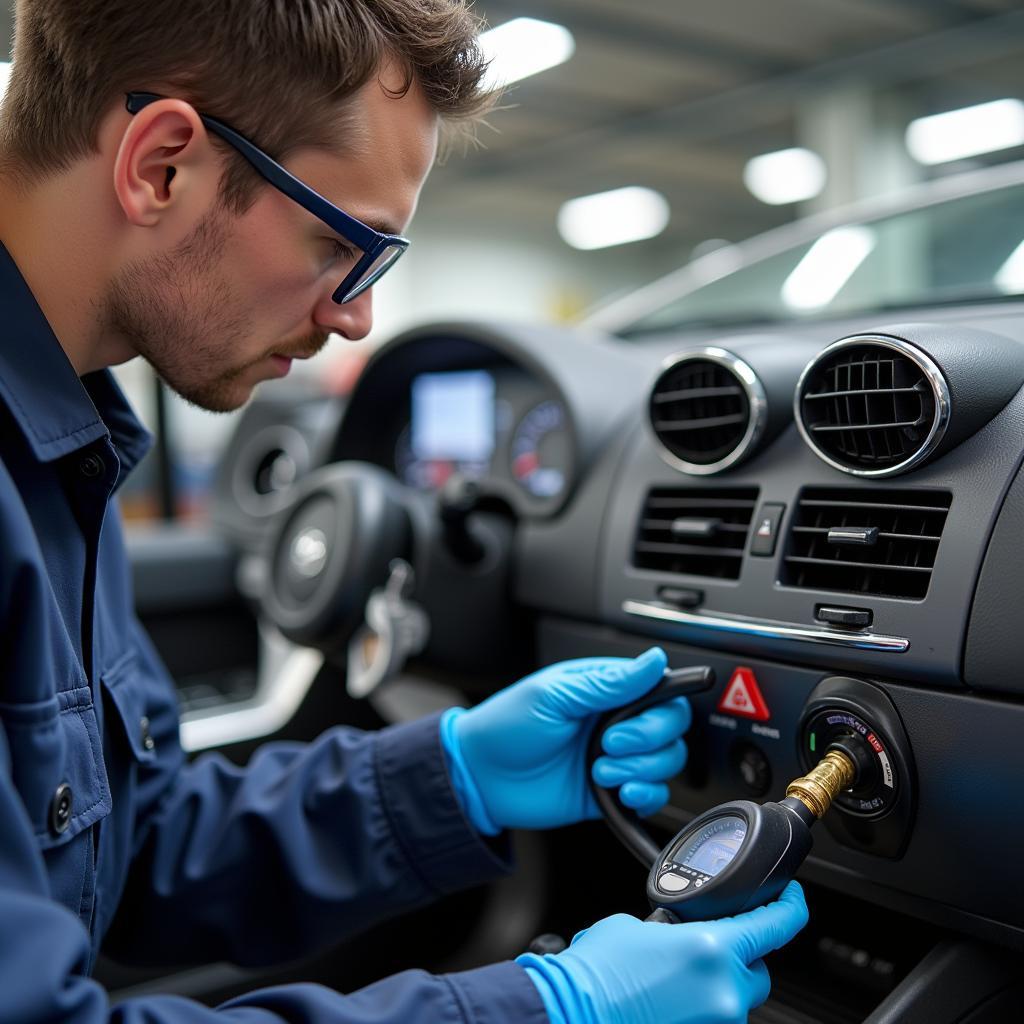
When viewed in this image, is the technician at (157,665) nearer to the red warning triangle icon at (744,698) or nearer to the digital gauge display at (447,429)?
the red warning triangle icon at (744,698)

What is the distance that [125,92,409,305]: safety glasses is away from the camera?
0.78m

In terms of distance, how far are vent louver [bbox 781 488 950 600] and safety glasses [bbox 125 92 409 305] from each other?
410 mm

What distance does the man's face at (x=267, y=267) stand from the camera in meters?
0.82

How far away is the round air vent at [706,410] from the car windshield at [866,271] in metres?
0.38

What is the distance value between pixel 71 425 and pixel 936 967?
0.78 metres

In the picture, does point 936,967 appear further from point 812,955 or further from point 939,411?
point 939,411

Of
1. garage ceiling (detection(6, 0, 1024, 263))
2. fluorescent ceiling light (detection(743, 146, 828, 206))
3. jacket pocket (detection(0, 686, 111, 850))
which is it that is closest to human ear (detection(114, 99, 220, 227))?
jacket pocket (detection(0, 686, 111, 850))

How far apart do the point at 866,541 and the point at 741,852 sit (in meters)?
0.27

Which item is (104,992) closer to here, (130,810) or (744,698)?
(130,810)

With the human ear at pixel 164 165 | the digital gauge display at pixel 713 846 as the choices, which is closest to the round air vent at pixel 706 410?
the digital gauge display at pixel 713 846

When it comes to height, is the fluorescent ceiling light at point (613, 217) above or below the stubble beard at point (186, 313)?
above

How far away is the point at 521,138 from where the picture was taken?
7.75 metres

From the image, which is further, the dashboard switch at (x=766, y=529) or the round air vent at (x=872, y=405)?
the dashboard switch at (x=766, y=529)

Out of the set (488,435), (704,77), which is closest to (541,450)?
(488,435)
